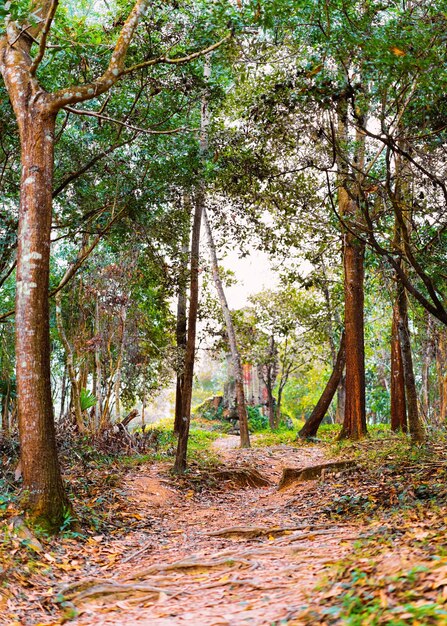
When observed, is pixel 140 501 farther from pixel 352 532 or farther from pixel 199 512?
pixel 352 532

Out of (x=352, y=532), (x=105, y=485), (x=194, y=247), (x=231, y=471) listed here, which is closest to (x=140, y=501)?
(x=105, y=485)

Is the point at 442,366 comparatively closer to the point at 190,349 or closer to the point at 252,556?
the point at 190,349

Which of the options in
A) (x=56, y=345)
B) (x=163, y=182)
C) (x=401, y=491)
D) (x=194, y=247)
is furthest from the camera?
(x=56, y=345)

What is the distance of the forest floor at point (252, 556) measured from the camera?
11.1 feet

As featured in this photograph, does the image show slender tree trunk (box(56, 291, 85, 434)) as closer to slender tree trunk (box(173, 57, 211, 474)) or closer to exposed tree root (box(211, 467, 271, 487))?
slender tree trunk (box(173, 57, 211, 474))

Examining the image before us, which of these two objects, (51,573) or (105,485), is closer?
(51,573)

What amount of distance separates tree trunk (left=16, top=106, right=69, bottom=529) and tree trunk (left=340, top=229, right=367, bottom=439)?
848 centimetres

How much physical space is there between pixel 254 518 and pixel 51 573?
3195 mm

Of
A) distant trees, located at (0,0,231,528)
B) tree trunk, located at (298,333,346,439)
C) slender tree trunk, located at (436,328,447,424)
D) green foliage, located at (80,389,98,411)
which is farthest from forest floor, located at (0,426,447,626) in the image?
tree trunk, located at (298,333,346,439)

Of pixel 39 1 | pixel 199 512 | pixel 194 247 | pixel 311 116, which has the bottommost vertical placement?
pixel 199 512

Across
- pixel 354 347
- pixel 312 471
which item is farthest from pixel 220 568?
pixel 354 347

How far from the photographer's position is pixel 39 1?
23.6ft

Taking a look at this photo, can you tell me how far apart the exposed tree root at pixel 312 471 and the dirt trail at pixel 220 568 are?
494mm

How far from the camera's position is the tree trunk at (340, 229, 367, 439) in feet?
44.4
